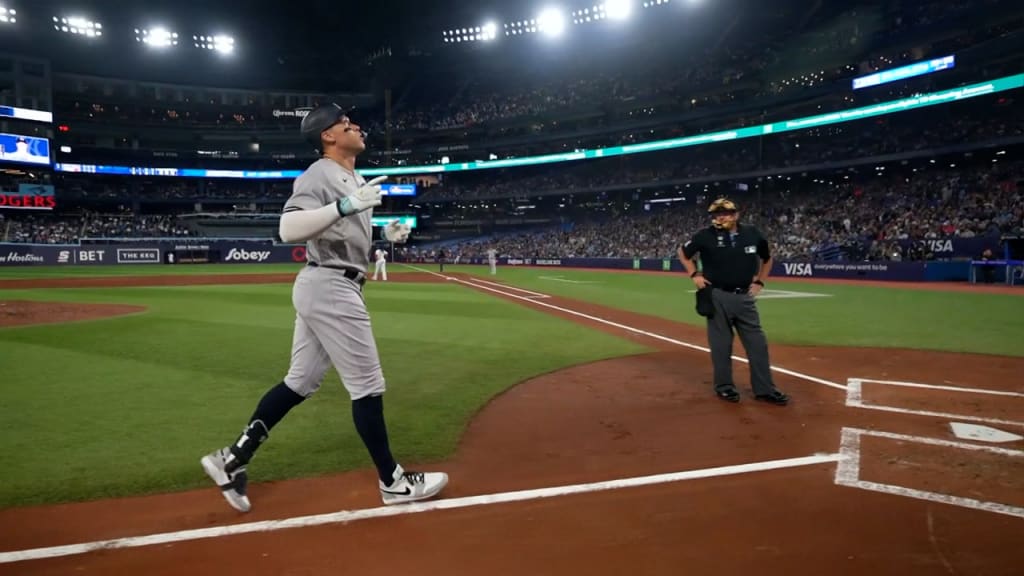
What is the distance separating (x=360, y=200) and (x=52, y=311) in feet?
46.2

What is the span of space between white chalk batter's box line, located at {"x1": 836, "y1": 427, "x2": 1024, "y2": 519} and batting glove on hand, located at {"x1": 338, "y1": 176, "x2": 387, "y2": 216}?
326 cm

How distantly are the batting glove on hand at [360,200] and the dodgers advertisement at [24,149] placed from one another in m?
58.2

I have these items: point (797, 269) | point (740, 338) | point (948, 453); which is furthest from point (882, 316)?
point (797, 269)

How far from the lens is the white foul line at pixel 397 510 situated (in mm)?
2748

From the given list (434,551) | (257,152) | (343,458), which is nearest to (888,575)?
(434,551)

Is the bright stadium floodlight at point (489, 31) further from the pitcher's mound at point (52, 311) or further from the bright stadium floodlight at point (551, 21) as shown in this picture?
the pitcher's mound at point (52, 311)

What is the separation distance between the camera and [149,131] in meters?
65.9

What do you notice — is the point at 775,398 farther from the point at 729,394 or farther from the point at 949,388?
the point at 949,388

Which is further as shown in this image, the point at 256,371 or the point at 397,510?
the point at 256,371

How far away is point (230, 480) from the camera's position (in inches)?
128

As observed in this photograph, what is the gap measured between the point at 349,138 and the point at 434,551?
7.83ft

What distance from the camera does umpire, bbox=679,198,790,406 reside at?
18.7 ft

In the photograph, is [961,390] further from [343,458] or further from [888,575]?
[343,458]

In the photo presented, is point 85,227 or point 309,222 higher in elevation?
point 85,227
